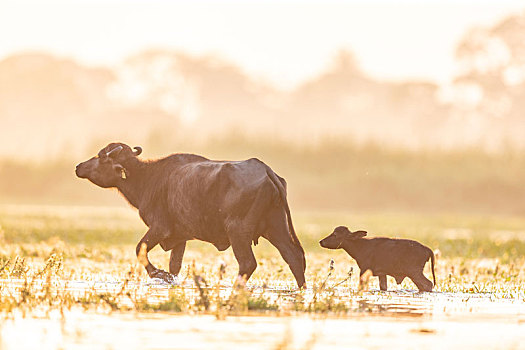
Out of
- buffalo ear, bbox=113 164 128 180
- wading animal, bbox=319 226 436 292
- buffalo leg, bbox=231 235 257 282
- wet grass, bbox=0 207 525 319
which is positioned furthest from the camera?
buffalo ear, bbox=113 164 128 180

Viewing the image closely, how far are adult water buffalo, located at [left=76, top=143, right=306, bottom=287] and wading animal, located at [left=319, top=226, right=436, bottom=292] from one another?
2.65 ft

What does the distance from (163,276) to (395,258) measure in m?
2.72

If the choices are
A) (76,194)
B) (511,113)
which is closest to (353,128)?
(511,113)

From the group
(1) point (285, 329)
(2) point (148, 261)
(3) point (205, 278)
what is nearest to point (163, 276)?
(2) point (148, 261)

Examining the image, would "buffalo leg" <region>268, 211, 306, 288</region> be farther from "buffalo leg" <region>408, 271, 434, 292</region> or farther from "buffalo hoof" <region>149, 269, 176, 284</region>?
"buffalo hoof" <region>149, 269, 176, 284</region>

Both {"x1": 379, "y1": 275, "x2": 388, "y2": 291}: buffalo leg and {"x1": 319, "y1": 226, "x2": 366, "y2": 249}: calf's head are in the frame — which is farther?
{"x1": 319, "y1": 226, "x2": 366, "y2": 249}: calf's head

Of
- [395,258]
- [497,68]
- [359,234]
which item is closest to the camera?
[395,258]

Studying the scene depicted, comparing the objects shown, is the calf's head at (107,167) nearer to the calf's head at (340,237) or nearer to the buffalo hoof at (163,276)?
the buffalo hoof at (163,276)

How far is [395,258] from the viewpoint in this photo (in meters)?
13.6

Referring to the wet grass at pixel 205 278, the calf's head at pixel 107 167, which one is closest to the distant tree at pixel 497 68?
the wet grass at pixel 205 278

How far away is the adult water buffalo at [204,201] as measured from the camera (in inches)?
529

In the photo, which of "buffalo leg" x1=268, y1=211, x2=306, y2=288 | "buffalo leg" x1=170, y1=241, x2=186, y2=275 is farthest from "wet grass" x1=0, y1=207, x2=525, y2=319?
"buffalo leg" x1=268, y1=211, x2=306, y2=288

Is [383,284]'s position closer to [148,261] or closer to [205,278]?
[205,278]

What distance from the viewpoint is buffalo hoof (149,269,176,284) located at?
556 inches
